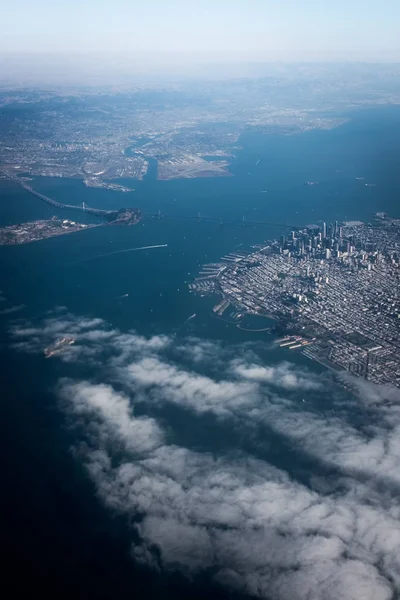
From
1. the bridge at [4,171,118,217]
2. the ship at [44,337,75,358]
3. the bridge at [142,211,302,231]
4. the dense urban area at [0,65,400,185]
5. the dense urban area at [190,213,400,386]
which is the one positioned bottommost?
the ship at [44,337,75,358]

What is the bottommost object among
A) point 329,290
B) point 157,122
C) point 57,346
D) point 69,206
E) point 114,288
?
point 57,346

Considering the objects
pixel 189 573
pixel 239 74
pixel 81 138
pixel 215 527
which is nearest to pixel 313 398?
pixel 215 527

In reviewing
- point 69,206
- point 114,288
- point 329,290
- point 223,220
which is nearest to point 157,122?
point 69,206

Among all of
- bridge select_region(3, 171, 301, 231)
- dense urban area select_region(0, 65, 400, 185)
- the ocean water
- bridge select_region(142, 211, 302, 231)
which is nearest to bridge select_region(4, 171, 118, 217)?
bridge select_region(3, 171, 301, 231)

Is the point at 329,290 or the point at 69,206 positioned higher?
the point at 69,206

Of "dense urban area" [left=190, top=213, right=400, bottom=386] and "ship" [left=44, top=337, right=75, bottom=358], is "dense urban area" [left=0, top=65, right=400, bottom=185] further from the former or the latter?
"ship" [left=44, top=337, right=75, bottom=358]

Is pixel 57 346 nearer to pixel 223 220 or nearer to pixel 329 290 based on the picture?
pixel 329 290

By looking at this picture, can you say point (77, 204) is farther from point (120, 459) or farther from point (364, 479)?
point (364, 479)
